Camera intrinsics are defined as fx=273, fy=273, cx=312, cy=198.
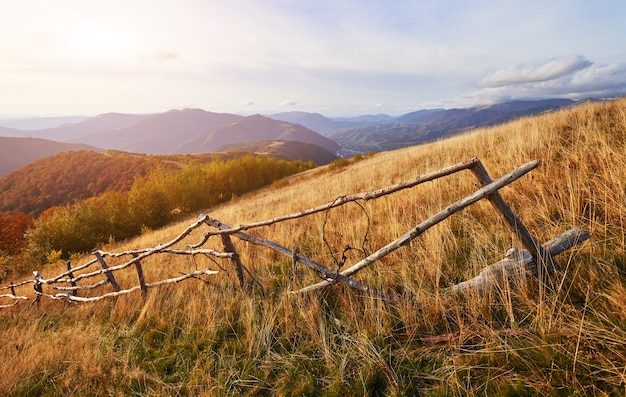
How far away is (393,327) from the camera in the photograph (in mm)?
2854

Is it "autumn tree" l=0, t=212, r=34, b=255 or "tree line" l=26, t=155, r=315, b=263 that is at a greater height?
"tree line" l=26, t=155, r=315, b=263

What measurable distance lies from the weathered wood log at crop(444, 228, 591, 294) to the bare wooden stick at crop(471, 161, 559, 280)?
0.25 ft

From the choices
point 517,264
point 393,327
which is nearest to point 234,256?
point 393,327

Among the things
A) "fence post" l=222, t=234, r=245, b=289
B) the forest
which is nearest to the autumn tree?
the forest

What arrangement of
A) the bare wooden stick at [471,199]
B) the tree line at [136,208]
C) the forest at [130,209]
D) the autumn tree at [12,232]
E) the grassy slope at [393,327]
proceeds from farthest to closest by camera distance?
the autumn tree at [12,232]
the tree line at [136,208]
the forest at [130,209]
the bare wooden stick at [471,199]
the grassy slope at [393,327]

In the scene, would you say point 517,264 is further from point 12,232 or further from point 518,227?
point 12,232

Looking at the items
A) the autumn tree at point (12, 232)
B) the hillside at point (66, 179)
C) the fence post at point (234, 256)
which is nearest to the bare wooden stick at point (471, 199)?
the fence post at point (234, 256)

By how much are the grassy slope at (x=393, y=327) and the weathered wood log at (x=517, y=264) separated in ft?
0.41

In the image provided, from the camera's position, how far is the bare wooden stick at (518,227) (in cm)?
244

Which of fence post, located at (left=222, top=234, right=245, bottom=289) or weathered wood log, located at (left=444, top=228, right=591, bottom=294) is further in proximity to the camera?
fence post, located at (left=222, top=234, right=245, bottom=289)

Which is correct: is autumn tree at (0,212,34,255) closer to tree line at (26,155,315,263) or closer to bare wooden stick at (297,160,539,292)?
tree line at (26,155,315,263)

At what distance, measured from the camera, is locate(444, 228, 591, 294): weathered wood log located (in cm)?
265

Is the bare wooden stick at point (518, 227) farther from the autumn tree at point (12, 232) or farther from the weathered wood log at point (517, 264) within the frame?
the autumn tree at point (12, 232)

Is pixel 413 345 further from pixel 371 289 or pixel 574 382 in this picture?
pixel 574 382
